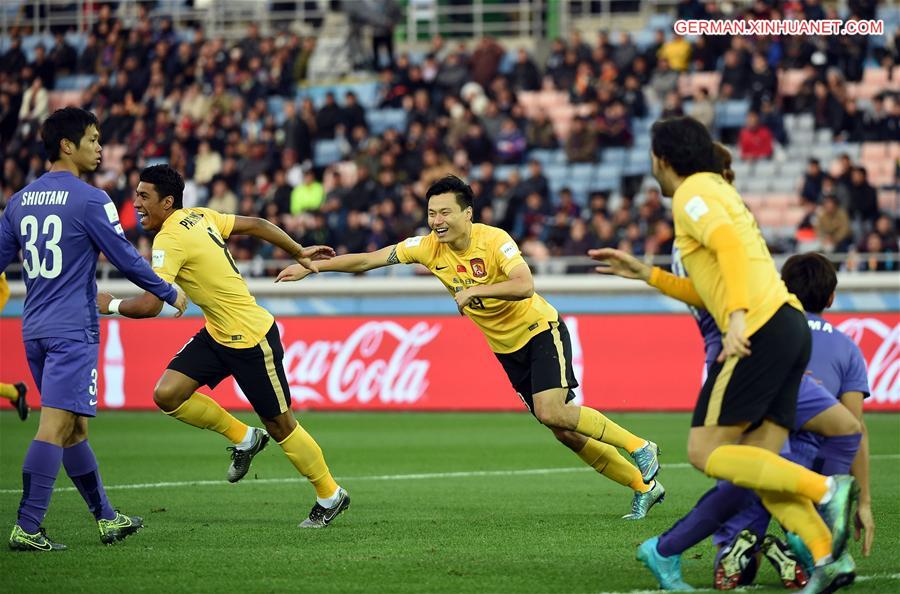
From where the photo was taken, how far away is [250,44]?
2750 centimetres

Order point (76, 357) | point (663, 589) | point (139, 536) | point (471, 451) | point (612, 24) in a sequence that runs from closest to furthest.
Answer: point (663, 589), point (76, 357), point (139, 536), point (471, 451), point (612, 24)

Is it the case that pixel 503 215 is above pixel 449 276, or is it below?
below

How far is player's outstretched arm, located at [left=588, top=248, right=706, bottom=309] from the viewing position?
20.2 feet

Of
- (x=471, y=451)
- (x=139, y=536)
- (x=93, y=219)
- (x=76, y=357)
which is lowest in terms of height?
(x=471, y=451)

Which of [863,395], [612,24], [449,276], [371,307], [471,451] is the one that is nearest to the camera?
[863,395]

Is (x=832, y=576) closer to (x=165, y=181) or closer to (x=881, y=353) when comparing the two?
(x=165, y=181)

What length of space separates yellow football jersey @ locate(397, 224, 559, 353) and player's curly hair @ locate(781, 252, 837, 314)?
8.21ft

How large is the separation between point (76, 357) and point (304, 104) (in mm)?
18010

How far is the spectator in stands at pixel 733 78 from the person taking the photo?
22.5 m

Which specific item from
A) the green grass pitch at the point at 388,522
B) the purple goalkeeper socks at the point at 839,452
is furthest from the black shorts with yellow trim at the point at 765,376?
the green grass pitch at the point at 388,522

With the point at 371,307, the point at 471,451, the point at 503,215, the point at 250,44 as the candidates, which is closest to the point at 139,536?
the point at 471,451

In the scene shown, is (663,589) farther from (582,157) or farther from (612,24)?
(612,24)

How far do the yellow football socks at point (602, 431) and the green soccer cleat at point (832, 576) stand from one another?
313 cm

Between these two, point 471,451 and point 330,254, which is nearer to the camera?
Answer: point 330,254
